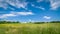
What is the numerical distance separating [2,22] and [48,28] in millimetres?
935

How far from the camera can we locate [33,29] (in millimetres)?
2562

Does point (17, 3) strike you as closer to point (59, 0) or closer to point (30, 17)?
point (30, 17)

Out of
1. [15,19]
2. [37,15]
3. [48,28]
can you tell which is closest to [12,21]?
[15,19]

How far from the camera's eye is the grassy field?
2543 millimetres

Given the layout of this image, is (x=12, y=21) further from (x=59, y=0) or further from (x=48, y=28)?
(x=59, y=0)

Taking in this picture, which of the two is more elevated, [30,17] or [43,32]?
[30,17]

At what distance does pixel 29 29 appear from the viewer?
2572 millimetres

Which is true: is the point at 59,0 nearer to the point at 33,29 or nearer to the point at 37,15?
the point at 37,15

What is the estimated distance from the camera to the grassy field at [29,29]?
2.54 meters

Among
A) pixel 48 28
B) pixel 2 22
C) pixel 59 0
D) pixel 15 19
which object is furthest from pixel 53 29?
pixel 2 22

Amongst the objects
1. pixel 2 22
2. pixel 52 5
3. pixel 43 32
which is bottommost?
pixel 43 32

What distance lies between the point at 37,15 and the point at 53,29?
423 mm

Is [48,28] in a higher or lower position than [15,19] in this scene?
lower

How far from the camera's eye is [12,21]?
8.67 ft
